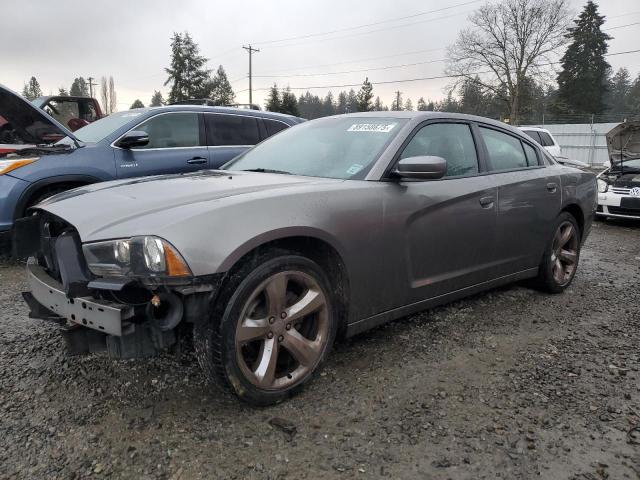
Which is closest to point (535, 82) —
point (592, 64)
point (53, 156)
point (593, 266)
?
point (592, 64)

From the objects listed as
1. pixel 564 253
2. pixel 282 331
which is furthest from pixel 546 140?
pixel 282 331

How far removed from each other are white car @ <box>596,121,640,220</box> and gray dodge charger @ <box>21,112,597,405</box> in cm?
565

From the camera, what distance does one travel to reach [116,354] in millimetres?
2205

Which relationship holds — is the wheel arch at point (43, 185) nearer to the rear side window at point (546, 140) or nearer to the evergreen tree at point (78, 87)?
the rear side window at point (546, 140)

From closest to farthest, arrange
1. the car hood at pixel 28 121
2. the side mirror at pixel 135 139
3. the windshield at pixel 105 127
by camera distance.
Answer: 1. the car hood at pixel 28 121
2. the side mirror at pixel 135 139
3. the windshield at pixel 105 127

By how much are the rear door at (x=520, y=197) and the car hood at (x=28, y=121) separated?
4002mm

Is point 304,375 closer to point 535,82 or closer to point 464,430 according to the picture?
point 464,430

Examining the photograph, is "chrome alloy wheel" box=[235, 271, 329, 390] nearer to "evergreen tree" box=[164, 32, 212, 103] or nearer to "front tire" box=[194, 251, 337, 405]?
"front tire" box=[194, 251, 337, 405]

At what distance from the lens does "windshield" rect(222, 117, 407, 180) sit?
3098mm

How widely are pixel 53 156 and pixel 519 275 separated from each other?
180 inches

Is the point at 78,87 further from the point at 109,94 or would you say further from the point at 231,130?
the point at 231,130

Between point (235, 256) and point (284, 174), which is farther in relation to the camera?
point (284, 174)

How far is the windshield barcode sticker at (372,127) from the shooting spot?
3256mm

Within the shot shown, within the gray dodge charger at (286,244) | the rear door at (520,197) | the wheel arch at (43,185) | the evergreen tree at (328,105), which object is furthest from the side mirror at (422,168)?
the evergreen tree at (328,105)
